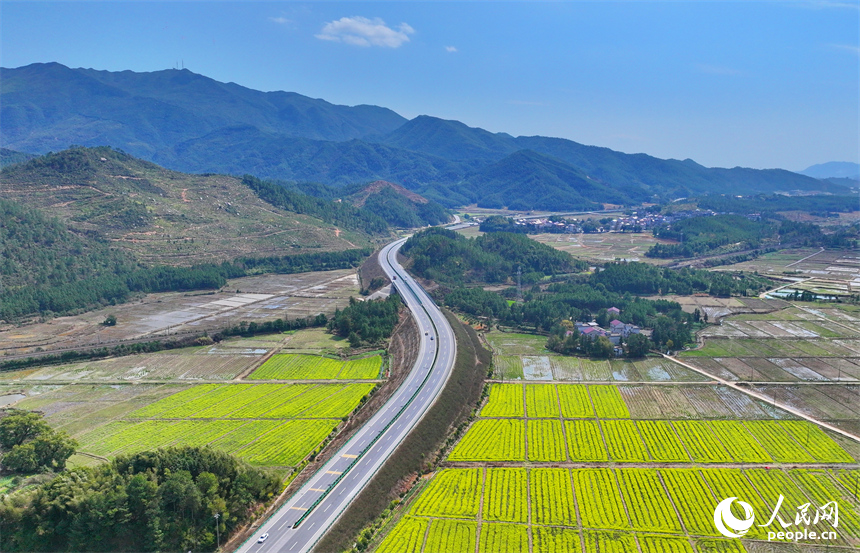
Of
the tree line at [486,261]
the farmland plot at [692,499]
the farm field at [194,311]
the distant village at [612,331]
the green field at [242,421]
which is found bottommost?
the farmland plot at [692,499]

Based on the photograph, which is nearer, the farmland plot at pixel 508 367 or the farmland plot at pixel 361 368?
the farmland plot at pixel 361 368

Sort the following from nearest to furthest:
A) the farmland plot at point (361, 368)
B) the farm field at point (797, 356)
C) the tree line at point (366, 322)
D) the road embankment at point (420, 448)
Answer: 1. the road embankment at point (420, 448)
2. the farm field at point (797, 356)
3. the farmland plot at point (361, 368)
4. the tree line at point (366, 322)

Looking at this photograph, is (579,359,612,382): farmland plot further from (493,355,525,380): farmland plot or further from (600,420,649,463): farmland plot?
(600,420,649,463): farmland plot

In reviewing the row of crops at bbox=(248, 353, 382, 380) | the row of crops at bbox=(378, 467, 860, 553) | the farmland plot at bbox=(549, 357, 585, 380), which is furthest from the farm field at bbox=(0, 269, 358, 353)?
the row of crops at bbox=(378, 467, 860, 553)

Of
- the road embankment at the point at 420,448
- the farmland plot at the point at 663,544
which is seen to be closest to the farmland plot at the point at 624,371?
the road embankment at the point at 420,448

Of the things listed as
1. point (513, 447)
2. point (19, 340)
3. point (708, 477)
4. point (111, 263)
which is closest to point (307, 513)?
point (513, 447)

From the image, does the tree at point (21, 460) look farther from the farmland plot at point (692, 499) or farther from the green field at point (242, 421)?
the farmland plot at point (692, 499)

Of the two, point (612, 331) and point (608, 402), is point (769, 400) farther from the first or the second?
point (612, 331)
